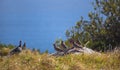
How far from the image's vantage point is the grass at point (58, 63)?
8.73 m

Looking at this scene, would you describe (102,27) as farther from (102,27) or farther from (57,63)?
(57,63)

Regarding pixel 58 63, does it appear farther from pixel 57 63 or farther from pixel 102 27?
pixel 102 27

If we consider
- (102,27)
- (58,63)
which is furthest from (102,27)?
(58,63)

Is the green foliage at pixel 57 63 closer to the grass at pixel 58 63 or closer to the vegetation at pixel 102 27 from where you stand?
the grass at pixel 58 63

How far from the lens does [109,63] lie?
10.1 m

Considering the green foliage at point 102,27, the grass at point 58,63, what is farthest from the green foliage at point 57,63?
the green foliage at point 102,27

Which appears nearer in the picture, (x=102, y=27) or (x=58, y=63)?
(x=58, y=63)

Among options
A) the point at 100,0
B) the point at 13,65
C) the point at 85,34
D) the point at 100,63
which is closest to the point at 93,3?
the point at 100,0

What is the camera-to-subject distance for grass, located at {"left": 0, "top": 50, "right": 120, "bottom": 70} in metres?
8.73

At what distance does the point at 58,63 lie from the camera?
9.15 meters

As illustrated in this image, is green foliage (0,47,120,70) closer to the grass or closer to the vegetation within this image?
the grass

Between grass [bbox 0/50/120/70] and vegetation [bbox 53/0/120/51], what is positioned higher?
vegetation [bbox 53/0/120/51]

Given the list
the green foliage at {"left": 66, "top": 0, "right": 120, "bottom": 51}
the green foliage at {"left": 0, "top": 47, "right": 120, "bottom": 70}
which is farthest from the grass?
the green foliage at {"left": 66, "top": 0, "right": 120, "bottom": 51}

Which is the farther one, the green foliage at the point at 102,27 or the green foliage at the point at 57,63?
the green foliage at the point at 102,27
